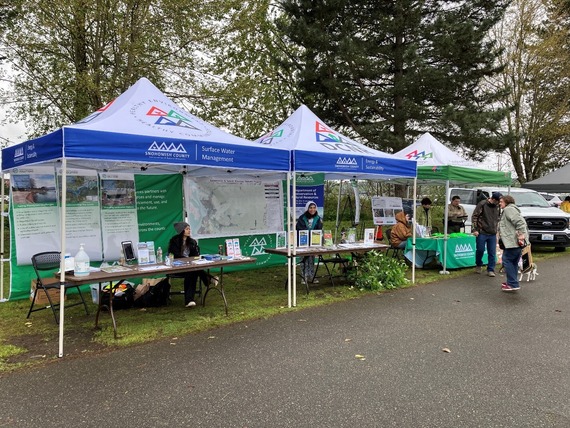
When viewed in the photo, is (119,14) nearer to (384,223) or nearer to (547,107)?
(384,223)

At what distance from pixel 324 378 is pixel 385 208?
7643 millimetres

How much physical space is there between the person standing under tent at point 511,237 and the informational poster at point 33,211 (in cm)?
739

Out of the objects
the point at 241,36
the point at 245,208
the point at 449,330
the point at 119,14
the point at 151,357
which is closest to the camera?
the point at 151,357

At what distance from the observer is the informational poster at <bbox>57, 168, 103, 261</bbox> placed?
23.0 feet

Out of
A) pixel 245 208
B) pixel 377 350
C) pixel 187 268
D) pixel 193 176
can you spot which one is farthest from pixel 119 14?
pixel 377 350

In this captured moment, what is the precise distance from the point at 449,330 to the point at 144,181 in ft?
18.3

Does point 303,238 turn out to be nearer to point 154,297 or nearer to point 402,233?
point 154,297

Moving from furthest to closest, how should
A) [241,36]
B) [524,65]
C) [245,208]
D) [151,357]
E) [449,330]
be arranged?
1. [524,65]
2. [241,36]
3. [245,208]
4. [449,330]
5. [151,357]

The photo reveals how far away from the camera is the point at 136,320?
5852mm

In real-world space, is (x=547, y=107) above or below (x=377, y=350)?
above

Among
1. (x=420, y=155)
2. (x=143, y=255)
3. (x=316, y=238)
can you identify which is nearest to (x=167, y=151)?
(x=143, y=255)

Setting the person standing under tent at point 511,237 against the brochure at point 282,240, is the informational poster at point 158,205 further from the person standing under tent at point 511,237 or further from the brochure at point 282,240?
the person standing under tent at point 511,237

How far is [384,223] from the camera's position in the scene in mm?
10961

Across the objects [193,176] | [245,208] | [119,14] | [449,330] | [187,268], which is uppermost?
[119,14]
